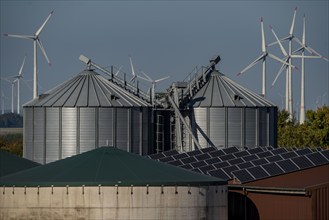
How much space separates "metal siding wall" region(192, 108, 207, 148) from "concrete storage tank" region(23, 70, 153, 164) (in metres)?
4.21

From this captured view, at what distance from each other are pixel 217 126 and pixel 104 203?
1902 inches

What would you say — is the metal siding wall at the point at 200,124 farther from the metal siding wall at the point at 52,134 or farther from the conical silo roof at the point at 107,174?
the conical silo roof at the point at 107,174

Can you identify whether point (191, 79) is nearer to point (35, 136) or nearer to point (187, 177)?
point (35, 136)

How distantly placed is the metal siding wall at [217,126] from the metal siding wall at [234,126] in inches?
21.4

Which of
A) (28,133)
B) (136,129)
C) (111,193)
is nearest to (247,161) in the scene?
(111,193)

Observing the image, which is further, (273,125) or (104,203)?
(273,125)

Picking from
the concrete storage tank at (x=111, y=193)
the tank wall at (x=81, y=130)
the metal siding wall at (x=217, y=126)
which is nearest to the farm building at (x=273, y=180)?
the concrete storage tank at (x=111, y=193)

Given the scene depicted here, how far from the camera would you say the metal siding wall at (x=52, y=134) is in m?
106

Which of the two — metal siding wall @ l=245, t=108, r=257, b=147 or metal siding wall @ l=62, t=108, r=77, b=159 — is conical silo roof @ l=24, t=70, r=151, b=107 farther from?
metal siding wall @ l=245, t=108, r=257, b=147

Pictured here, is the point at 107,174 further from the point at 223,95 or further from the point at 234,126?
A: the point at 223,95

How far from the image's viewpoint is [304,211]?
68750 millimetres

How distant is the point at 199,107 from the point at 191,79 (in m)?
6.71

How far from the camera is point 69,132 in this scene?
104812mm

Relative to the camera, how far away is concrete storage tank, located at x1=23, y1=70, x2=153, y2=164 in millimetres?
104938
